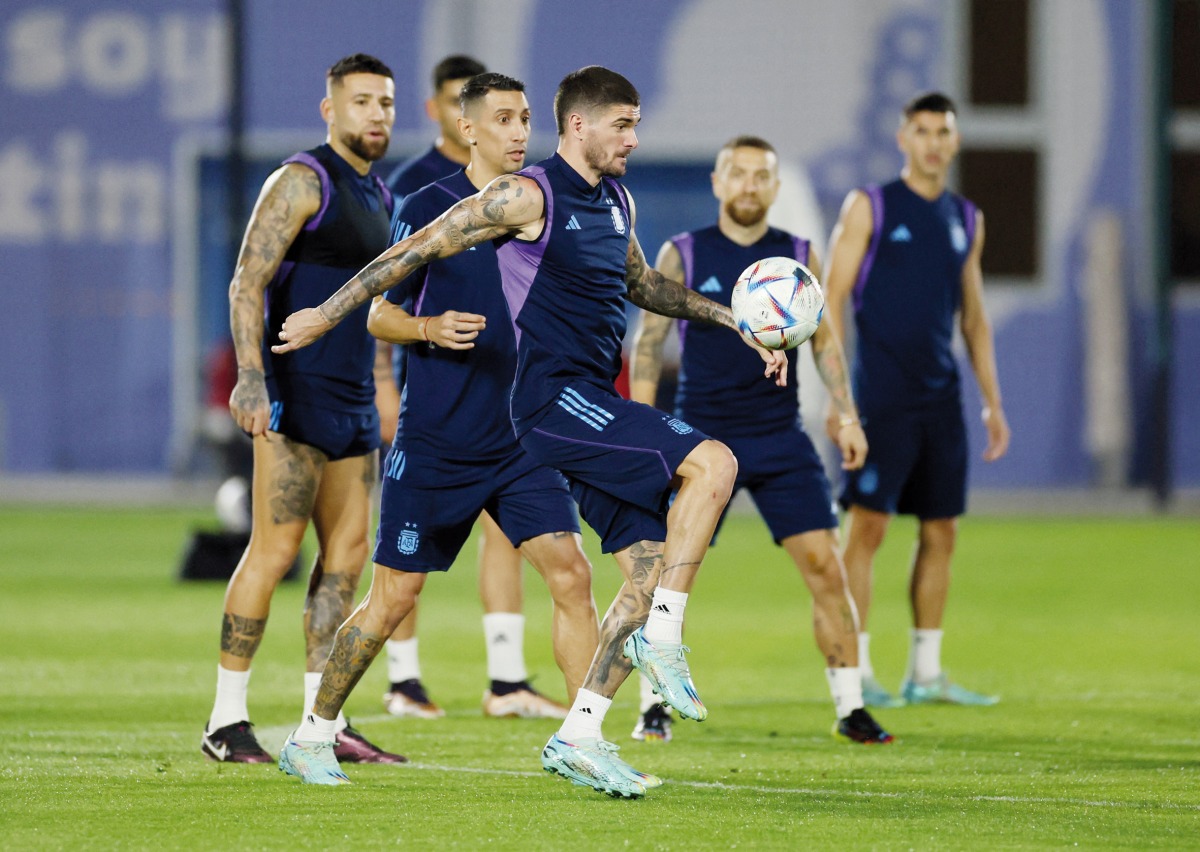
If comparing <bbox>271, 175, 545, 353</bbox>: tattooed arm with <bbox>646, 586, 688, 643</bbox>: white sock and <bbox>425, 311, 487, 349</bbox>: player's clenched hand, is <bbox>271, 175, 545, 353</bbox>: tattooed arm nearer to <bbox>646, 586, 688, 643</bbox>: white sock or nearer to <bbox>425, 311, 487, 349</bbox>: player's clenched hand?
<bbox>425, 311, 487, 349</bbox>: player's clenched hand

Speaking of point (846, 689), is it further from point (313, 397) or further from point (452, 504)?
point (313, 397)

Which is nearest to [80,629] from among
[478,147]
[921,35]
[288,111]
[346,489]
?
[346,489]

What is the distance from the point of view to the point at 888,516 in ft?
29.0

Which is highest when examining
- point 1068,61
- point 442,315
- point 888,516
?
point 1068,61

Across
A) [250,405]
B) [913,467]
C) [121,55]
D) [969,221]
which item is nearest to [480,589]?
[913,467]

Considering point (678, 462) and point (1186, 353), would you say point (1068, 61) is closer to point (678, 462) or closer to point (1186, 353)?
point (1186, 353)

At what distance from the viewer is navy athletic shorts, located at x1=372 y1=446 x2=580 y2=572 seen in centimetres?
650

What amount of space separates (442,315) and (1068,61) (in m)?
21.4

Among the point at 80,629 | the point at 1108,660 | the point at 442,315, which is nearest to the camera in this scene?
the point at 442,315

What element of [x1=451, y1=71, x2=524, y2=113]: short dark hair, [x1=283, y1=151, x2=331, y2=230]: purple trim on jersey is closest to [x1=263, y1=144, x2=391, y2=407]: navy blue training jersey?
[x1=283, y1=151, x2=331, y2=230]: purple trim on jersey

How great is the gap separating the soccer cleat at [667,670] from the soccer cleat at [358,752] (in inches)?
55.8

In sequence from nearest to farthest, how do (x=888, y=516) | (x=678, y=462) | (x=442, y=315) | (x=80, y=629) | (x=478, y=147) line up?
1. (x=678, y=462)
2. (x=442, y=315)
3. (x=478, y=147)
4. (x=888, y=516)
5. (x=80, y=629)

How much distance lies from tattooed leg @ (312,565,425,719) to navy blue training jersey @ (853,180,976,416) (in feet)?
10.1

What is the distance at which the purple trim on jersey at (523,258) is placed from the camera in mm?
6078
